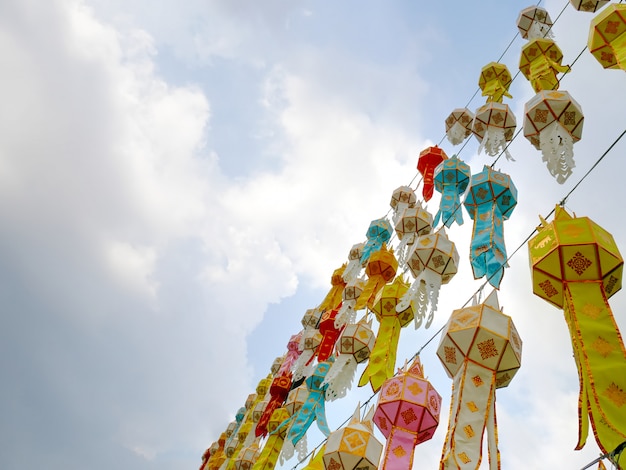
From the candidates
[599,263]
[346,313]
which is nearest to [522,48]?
[599,263]

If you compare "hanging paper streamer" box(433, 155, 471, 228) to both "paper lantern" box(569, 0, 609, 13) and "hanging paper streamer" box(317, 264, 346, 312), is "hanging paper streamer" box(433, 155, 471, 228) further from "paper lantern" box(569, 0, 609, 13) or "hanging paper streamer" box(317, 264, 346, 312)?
"hanging paper streamer" box(317, 264, 346, 312)

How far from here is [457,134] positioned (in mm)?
7781

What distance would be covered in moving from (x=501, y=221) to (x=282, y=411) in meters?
5.08

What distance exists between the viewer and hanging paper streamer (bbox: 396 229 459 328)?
5602 mm

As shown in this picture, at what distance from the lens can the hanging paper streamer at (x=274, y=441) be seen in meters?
8.02

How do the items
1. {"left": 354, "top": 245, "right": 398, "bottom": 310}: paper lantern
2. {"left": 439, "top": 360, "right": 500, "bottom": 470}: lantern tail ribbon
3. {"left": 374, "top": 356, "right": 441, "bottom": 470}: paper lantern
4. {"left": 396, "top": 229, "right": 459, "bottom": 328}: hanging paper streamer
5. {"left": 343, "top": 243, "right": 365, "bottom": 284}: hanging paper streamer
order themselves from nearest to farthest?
{"left": 439, "top": 360, "right": 500, "bottom": 470}: lantern tail ribbon → {"left": 374, "top": 356, "right": 441, "bottom": 470}: paper lantern → {"left": 396, "top": 229, "right": 459, "bottom": 328}: hanging paper streamer → {"left": 354, "top": 245, "right": 398, "bottom": 310}: paper lantern → {"left": 343, "top": 243, "right": 365, "bottom": 284}: hanging paper streamer

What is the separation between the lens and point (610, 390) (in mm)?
3049

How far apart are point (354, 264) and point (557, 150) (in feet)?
17.2

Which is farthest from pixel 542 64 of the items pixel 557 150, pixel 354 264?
pixel 354 264

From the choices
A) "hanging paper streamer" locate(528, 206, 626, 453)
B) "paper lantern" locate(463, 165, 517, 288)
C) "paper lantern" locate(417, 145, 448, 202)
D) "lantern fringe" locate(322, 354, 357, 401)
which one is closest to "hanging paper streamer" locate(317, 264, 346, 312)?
"paper lantern" locate(417, 145, 448, 202)

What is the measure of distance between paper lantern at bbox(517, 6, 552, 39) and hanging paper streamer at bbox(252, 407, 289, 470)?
7.17 meters

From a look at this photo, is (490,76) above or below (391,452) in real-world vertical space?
above

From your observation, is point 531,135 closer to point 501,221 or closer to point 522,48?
point 501,221

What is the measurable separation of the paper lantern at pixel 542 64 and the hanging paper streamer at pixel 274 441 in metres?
6.18
